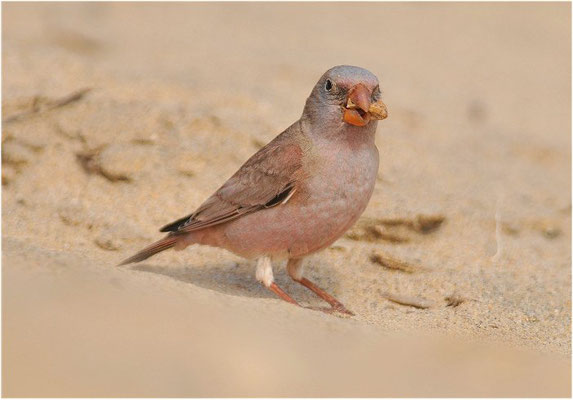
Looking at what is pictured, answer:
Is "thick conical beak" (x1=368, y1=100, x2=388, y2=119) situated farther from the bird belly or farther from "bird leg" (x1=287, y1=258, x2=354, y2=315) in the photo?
"bird leg" (x1=287, y1=258, x2=354, y2=315)

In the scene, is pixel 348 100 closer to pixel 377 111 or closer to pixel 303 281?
pixel 377 111

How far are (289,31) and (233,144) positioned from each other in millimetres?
5679

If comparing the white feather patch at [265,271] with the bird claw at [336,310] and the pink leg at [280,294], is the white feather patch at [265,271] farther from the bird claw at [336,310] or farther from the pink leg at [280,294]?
the bird claw at [336,310]

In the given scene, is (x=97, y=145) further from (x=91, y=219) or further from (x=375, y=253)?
(x=375, y=253)

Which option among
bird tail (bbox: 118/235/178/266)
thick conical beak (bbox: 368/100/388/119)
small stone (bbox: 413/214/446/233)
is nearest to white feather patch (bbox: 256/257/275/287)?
bird tail (bbox: 118/235/178/266)

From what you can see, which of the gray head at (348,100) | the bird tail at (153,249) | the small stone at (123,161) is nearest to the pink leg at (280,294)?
the bird tail at (153,249)

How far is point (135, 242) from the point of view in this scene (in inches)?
221

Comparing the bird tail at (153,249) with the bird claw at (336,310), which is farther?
the bird tail at (153,249)

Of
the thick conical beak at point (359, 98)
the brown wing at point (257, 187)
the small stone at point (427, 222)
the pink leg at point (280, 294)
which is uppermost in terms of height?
the small stone at point (427, 222)

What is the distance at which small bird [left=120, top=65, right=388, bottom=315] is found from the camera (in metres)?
4.52

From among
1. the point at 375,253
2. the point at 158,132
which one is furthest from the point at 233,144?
the point at 375,253

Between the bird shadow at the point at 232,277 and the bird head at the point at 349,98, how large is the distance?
1.21 metres

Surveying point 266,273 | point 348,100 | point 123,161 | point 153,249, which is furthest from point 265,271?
point 123,161

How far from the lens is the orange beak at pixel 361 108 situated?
14.4 ft
